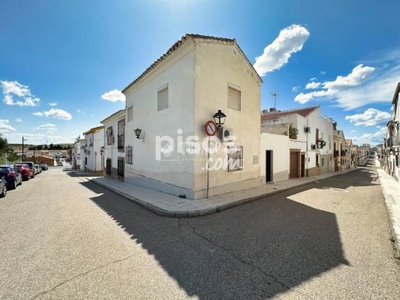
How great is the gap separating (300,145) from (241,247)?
14087mm

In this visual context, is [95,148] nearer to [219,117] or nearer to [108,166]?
[108,166]

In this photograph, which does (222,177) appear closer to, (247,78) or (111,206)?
(111,206)

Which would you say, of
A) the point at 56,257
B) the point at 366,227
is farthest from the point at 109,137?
the point at 366,227

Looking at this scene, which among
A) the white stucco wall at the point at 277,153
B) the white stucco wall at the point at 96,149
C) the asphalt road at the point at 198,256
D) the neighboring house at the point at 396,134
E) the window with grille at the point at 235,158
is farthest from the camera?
the white stucco wall at the point at 96,149

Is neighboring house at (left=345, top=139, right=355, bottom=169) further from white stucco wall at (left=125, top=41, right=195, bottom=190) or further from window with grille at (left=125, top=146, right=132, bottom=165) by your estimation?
window with grille at (left=125, top=146, right=132, bottom=165)

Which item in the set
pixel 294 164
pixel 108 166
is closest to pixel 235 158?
pixel 294 164

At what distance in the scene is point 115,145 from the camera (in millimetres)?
15055

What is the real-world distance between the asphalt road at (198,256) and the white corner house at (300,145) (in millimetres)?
6112

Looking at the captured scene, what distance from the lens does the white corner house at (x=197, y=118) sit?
7012mm

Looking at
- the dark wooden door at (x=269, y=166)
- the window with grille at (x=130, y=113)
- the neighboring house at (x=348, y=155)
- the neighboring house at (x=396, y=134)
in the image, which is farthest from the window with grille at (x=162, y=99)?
the neighboring house at (x=348, y=155)

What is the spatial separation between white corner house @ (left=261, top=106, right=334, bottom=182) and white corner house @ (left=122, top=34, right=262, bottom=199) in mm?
2011

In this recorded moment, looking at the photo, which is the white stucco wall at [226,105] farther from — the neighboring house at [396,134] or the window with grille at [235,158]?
the neighboring house at [396,134]

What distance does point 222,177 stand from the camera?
783 centimetres

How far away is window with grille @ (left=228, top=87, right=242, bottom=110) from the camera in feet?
27.7
